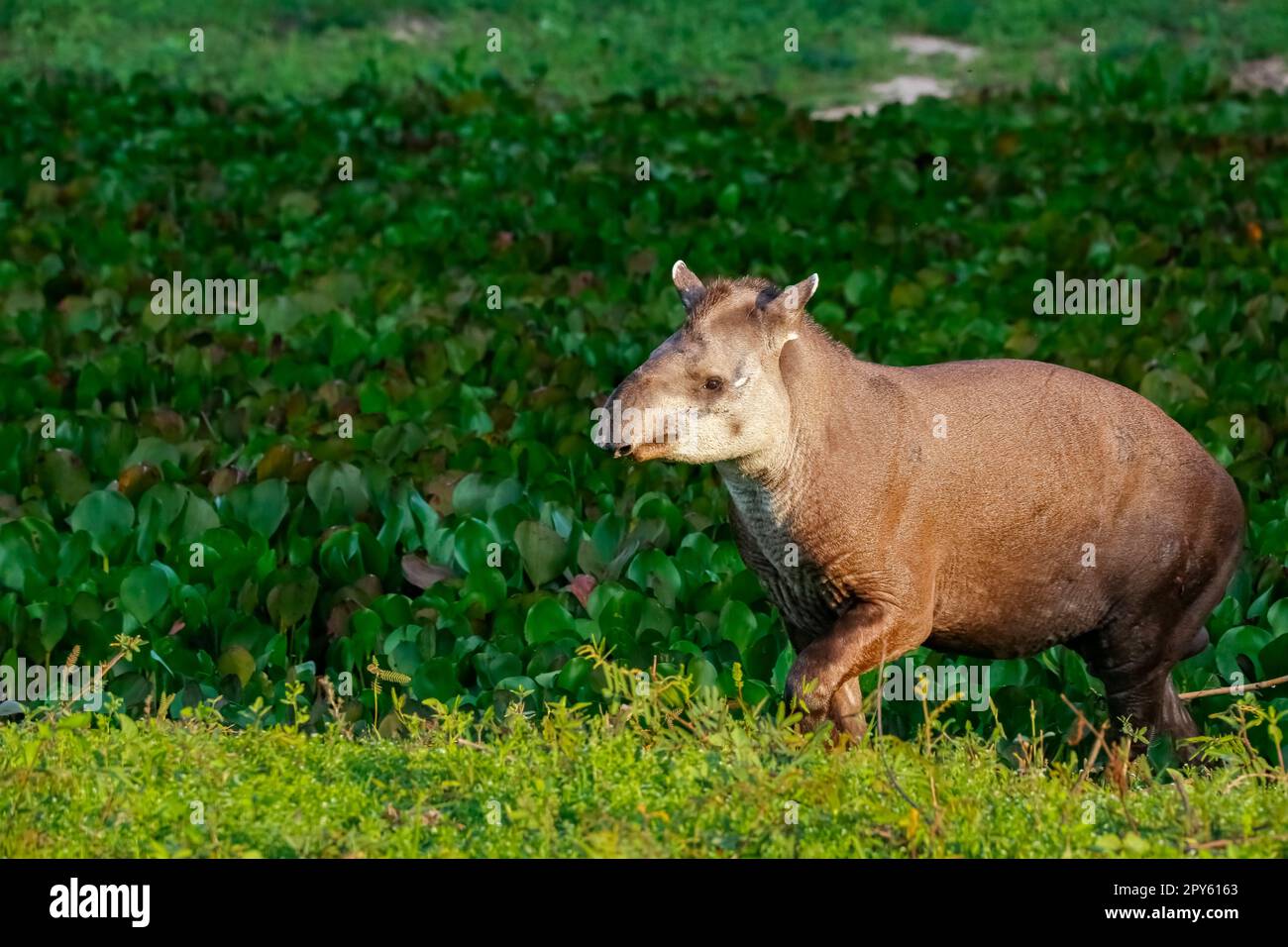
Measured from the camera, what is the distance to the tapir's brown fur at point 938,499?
6.28 metres

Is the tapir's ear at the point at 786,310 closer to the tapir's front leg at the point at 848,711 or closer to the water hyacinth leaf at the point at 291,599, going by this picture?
the tapir's front leg at the point at 848,711

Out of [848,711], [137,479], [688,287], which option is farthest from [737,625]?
[137,479]

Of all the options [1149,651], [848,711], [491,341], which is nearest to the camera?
[848,711]

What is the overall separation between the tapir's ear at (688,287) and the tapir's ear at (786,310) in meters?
0.22

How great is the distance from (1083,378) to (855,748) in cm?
150

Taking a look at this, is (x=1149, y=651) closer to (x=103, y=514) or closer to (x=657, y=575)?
(x=657, y=575)

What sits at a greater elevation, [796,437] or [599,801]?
[796,437]

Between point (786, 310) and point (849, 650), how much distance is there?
98 cm

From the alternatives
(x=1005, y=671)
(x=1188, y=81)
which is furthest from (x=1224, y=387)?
(x=1188, y=81)

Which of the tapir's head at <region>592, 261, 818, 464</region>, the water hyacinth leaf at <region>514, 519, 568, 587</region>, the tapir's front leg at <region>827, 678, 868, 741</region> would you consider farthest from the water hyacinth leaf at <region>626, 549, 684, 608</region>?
the tapir's head at <region>592, 261, 818, 464</region>

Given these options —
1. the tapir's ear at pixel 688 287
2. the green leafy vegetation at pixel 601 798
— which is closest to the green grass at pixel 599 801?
the green leafy vegetation at pixel 601 798

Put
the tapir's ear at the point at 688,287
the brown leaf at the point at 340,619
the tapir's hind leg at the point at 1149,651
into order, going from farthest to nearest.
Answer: the brown leaf at the point at 340,619 → the tapir's hind leg at the point at 1149,651 → the tapir's ear at the point at 688,287

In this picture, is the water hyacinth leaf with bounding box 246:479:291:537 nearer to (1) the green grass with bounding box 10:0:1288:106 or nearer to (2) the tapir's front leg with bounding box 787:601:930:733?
(2) the tapir's front leg with bounding box 787:601:930:733

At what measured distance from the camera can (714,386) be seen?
6188 millimetres
